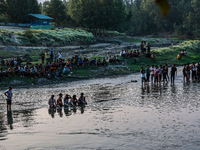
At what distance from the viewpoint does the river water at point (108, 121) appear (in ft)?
47.0

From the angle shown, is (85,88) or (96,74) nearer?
(85,88)

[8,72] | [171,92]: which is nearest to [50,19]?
[8,72]

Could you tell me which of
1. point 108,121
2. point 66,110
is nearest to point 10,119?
point 66,110

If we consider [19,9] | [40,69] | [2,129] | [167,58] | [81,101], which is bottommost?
[2,129]

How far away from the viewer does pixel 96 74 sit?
3947 centimetres

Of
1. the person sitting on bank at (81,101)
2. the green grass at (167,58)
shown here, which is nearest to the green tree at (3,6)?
the green grass at (167,58)

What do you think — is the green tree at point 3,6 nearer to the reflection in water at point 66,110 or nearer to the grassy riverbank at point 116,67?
the grassy riverbank at point 116,67

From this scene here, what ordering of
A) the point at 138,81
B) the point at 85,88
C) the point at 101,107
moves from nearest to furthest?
the point at 101,107 → the point at 85,88 → the point at 138,81

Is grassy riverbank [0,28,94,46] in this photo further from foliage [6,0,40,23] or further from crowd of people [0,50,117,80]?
crowd of people [0,50,117,80]

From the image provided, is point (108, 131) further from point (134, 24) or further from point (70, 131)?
point (134, 24)

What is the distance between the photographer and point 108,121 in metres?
18.2

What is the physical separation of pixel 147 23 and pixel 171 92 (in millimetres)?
108166

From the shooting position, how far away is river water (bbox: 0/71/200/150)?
47.0ft

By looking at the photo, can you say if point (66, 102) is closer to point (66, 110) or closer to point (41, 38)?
point (66, 110)
